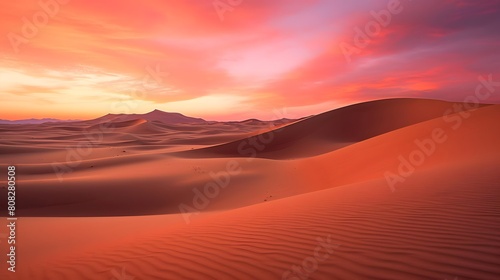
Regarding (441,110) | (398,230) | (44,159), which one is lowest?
(398,230)

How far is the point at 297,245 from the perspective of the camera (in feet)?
13.4

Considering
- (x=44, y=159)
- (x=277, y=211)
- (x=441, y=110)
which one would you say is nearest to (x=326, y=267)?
A: (x=277, y=211)

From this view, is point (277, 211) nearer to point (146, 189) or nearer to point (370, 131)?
point (146, 189)

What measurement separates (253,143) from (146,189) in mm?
20680

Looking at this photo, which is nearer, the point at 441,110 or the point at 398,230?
the point at 398,230

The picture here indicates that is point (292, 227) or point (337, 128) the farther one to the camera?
point (337, 128)

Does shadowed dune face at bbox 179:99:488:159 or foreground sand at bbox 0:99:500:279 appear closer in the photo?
foreground sand at bbox 0:99:500:279

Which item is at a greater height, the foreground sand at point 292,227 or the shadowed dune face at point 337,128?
the shadowed dune face at point 337,128

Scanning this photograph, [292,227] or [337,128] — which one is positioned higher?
[337,128]

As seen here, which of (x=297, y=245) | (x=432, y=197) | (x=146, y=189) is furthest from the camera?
(x=146, y=189)

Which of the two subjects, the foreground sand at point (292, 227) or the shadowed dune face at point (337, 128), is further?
the shadowed dune face at point (337, 128)

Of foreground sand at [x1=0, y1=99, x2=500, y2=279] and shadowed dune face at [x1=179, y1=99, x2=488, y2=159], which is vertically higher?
shadowed dune face at [x1=179, y1=99, x2=488, y2=159]

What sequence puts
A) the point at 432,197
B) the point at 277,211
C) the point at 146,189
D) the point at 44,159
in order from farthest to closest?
1. the point at 44,159
2. the point at 146,189
3. the point at 277,211
4. the point at 432,197

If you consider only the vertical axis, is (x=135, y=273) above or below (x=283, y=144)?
below
